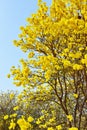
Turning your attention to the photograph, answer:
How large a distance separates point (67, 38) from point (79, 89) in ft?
7.46

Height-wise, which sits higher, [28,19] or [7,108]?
[7,108]

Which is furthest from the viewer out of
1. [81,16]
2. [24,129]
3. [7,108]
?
[7,108]

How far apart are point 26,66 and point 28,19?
1.79 m

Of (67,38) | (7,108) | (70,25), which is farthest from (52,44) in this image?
(7,108)

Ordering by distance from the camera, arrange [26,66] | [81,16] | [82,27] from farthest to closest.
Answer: [26,66] < [81,16] < [82,27]

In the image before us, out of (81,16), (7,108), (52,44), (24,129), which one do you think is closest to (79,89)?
(52,44)

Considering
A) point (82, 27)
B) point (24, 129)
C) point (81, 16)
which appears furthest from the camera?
point (81, 16)

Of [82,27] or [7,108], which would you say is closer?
[82,27]

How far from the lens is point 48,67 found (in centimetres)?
1031

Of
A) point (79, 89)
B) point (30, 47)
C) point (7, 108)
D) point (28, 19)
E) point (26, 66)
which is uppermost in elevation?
point (7, 108)

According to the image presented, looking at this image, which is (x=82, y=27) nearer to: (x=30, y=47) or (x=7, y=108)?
(x=30, y=47)

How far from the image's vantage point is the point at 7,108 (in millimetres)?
43906

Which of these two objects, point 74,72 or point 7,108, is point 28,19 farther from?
point 7,108

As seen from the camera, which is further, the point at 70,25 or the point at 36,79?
the point at 36,79
